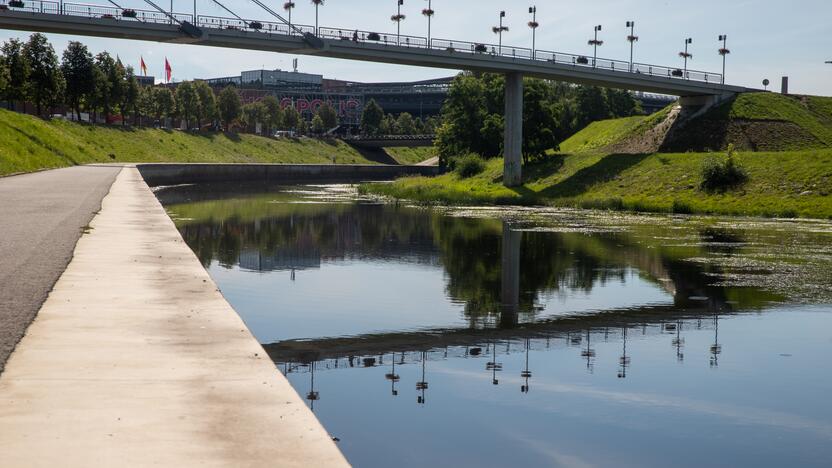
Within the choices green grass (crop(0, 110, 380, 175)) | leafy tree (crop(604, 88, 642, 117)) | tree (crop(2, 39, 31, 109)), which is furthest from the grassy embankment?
tree (crop(2, 39, 31, 109))

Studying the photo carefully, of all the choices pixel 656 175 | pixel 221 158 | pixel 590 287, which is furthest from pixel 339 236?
pixel 221 158

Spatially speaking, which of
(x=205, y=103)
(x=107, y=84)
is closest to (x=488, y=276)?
(x=107, y=84)

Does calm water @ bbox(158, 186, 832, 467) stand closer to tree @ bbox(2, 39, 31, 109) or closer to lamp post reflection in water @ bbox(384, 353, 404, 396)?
lamp post reflection in water @ bbox(384, 353, 404, 396)

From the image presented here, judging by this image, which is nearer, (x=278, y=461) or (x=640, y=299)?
(x=278, y=461)

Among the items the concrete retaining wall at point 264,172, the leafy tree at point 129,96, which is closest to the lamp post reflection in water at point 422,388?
the concrete retaining wall at point 264,172

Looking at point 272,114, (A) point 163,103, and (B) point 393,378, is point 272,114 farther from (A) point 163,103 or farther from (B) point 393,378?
(B) point 393,378

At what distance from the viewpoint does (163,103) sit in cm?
14938

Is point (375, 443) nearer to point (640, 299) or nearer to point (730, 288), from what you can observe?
point (640, 299)

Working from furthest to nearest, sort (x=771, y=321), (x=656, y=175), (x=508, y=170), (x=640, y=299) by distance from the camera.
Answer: (x=508, y=170) < (x=656, y=175) < (x=640, y=299) < (x=771, y=321)

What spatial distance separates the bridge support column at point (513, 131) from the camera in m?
81.7

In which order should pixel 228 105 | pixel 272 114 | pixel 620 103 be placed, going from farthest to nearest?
1. pixel 272 114
2. pixel 228 105
3. pixel 620 103

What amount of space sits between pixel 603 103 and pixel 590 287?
351 ft

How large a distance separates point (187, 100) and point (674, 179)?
10732 centimetres

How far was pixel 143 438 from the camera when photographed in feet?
25.5
